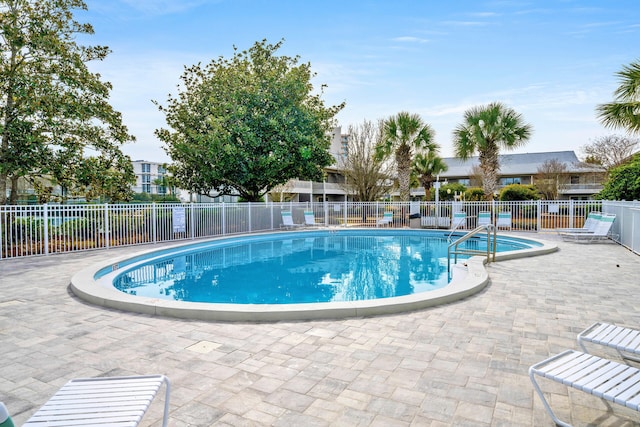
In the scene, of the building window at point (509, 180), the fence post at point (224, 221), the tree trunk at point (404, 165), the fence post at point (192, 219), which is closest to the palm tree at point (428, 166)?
the tree trunk at point (404, 165)

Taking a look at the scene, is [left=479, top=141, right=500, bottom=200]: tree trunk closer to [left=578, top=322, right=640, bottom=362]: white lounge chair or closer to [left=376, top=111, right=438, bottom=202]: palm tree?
[left=376, top=111, right=438, bottom=202]: palm tree

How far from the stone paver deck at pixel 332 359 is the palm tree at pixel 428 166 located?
22.1 m

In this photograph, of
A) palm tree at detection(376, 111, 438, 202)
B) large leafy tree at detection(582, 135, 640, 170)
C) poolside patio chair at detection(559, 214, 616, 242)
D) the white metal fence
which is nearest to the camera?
the white metal fence

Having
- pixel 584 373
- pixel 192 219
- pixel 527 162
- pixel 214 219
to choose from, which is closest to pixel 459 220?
pixel 214 219

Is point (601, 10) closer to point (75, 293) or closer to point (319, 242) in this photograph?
point (319, 242)

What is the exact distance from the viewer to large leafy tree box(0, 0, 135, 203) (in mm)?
11648

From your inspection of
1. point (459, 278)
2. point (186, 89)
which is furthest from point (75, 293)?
point (186, 89)

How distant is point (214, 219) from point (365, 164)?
1332 cm

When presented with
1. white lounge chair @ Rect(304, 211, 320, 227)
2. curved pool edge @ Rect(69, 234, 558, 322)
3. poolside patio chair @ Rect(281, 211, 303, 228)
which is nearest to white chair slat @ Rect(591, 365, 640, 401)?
curved pool edge @ Rect(69, 234, 558, 322)

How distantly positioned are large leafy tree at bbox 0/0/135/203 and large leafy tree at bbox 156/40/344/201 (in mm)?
4839

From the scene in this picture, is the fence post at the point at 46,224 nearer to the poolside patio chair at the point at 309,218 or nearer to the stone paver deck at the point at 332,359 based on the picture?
the stone paver deck at the point at 332,359

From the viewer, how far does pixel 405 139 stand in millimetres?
20969

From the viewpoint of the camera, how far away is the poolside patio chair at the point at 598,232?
12227mm

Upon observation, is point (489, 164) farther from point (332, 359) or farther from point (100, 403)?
point (100, 403)
